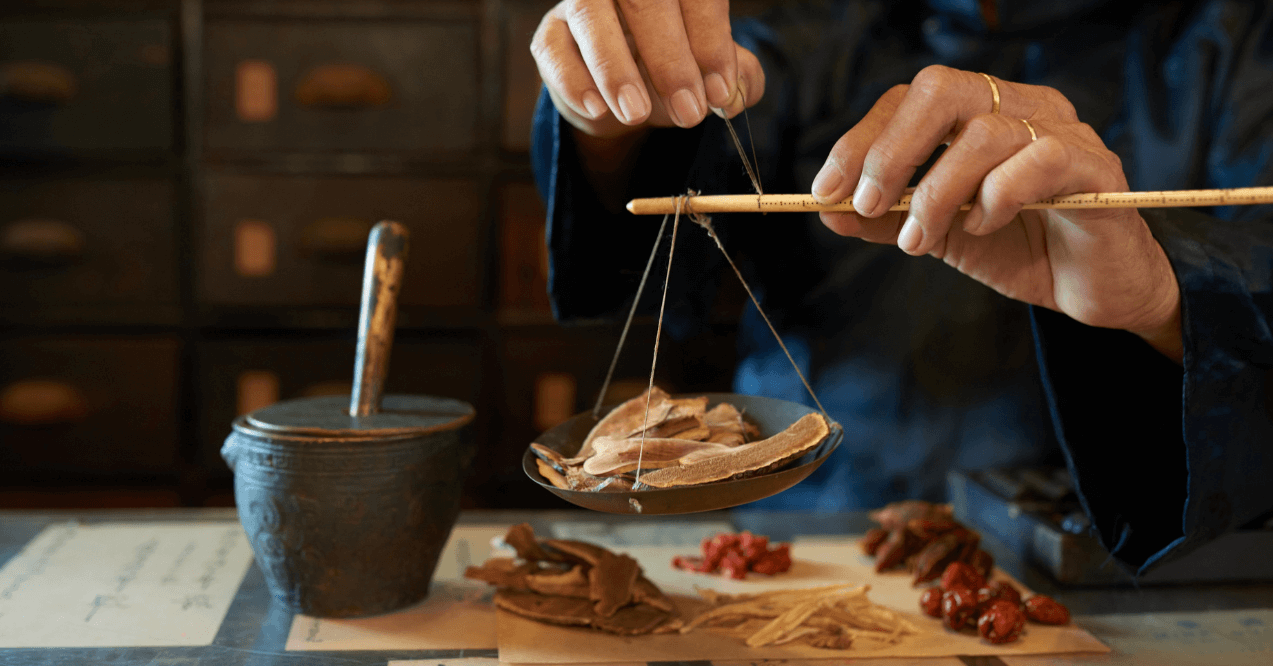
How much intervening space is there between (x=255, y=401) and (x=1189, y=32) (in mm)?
1850

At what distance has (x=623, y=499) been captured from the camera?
2.04 ft

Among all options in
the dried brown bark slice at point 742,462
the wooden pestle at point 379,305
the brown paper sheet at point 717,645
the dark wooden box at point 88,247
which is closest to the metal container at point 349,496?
the wooden pestle at point 379,305

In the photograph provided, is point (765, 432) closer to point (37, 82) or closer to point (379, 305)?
point (379, 305)

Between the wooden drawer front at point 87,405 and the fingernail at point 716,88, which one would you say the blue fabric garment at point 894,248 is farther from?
the wooden drawer front at point 87,405

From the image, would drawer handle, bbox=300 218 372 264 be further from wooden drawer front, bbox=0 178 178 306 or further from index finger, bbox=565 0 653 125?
index finger, bbox=565 0 653 125

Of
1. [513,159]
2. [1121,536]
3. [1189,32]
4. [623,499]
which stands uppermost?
[1189,32]

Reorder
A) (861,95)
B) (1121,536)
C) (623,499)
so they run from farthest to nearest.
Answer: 1. (861,95)
2. (1121,536)
3. (623,499)

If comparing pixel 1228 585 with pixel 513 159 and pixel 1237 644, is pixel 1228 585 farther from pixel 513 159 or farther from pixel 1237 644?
pixel 513 159

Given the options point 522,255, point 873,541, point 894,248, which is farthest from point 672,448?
point 522,255

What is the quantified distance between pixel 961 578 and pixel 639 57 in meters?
0.57

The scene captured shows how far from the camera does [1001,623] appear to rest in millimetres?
795

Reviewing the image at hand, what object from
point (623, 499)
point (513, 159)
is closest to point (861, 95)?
point (513, 159)

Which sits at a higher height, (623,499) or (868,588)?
(623,499)

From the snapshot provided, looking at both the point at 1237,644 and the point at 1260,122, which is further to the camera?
the point at 1260,122
